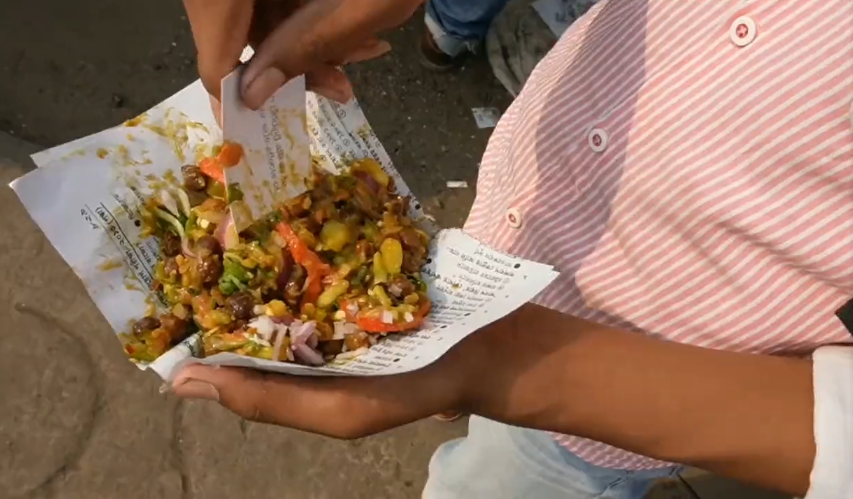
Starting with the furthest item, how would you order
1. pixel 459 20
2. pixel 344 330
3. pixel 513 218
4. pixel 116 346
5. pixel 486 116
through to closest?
pixel 486 116 → pixel 459 20 → pixel 116 346 → pixel 513 218 → pixel 344 330

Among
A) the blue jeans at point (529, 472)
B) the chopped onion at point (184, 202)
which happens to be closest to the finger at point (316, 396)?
the chopped onion at point (184, 202)

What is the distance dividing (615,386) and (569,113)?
1.08 feet

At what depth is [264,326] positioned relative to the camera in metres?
0.75

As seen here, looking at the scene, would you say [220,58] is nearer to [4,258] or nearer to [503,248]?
[503,248]

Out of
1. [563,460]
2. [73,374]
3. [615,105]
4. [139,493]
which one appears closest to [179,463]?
[139,493]

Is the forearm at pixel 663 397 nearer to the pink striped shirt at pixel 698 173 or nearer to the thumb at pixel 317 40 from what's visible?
the pink striped shirt at pixel 698 173

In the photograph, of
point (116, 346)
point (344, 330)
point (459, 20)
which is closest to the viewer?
point (344, 330)

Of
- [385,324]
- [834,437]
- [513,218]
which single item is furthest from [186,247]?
[834,437]

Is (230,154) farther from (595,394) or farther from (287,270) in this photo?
(595,394)

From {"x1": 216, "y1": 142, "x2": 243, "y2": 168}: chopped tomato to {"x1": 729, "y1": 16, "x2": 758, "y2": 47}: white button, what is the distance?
49 cm

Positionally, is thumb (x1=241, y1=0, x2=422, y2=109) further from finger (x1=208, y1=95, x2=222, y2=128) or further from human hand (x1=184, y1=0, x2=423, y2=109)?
finger (x1=208, y1=95, x2=222, y2=128)

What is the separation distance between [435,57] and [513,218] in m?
1.11

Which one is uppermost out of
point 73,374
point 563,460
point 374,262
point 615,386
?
point 73,374

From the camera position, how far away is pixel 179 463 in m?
1.50
